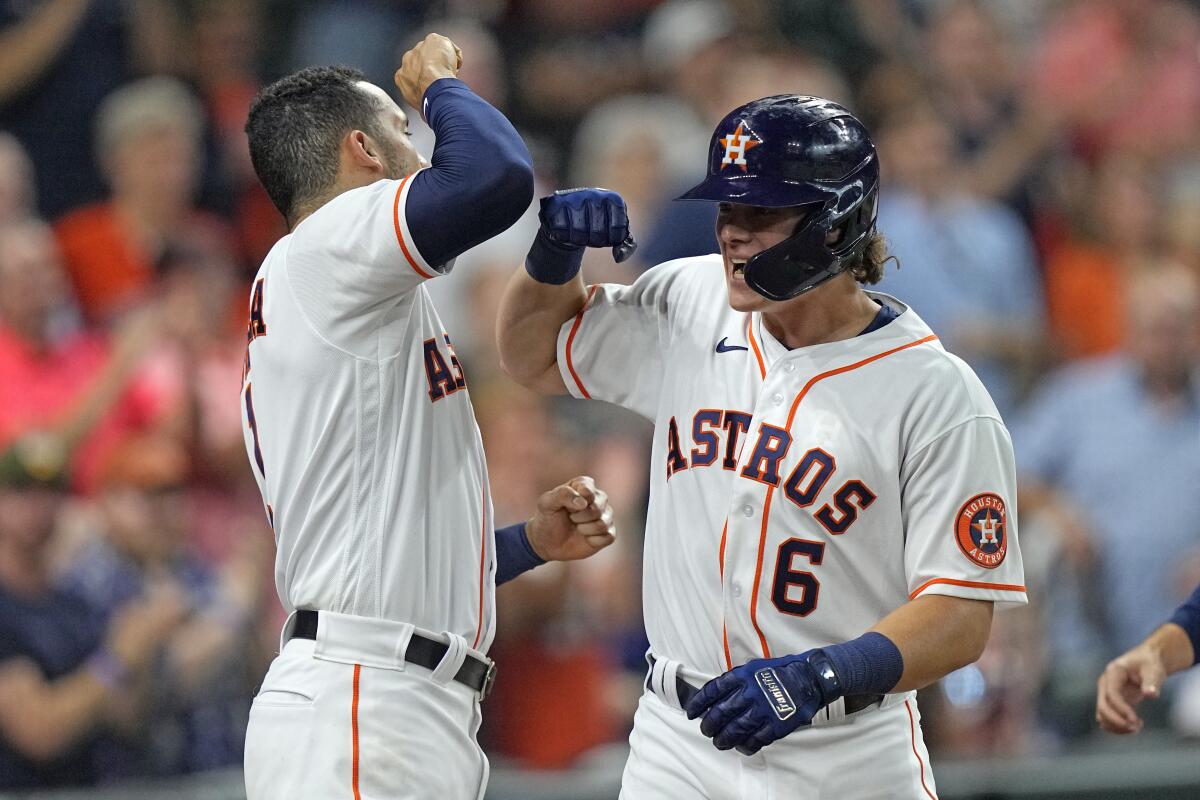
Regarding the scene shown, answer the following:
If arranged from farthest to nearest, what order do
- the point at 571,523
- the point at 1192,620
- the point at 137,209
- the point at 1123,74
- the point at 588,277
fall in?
1. the point at 1123,74
2. the point at 588,277
3. the point at 137,209
4. the point at 1192,620
5. the point at 571,523

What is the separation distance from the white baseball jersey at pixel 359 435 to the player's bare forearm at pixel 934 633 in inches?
32.6

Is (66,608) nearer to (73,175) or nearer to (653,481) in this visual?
(73,175)

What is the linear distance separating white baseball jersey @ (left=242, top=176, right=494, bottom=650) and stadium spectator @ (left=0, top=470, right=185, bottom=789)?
298 centimetres

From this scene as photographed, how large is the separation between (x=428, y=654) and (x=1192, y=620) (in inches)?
74.5

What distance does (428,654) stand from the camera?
2.95 m

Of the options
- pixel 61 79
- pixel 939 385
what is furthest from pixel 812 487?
pixel 61 79

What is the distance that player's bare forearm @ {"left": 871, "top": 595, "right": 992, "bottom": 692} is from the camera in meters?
2.92

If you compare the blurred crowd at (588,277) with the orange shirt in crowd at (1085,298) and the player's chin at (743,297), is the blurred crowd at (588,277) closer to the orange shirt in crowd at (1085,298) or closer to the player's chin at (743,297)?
the orange shirt in crowd at (1085,298)

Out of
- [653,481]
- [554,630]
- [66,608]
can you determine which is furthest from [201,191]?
[653,481]

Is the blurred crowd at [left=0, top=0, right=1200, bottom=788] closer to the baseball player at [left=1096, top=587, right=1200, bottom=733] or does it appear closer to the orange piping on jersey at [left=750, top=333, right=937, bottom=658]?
the baseball player at [left=1096, top=587, right=1200, bottom=733]

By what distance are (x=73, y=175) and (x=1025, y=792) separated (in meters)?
4.67

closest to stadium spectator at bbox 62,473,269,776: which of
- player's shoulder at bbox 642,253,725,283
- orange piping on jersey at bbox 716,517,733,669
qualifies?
player's shoulder at bbox 642,253,725,283

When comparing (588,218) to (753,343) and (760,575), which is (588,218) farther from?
(760,575)

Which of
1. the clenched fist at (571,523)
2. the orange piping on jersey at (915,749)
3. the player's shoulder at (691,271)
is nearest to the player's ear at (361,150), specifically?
the player's shoulder at (691,271)
